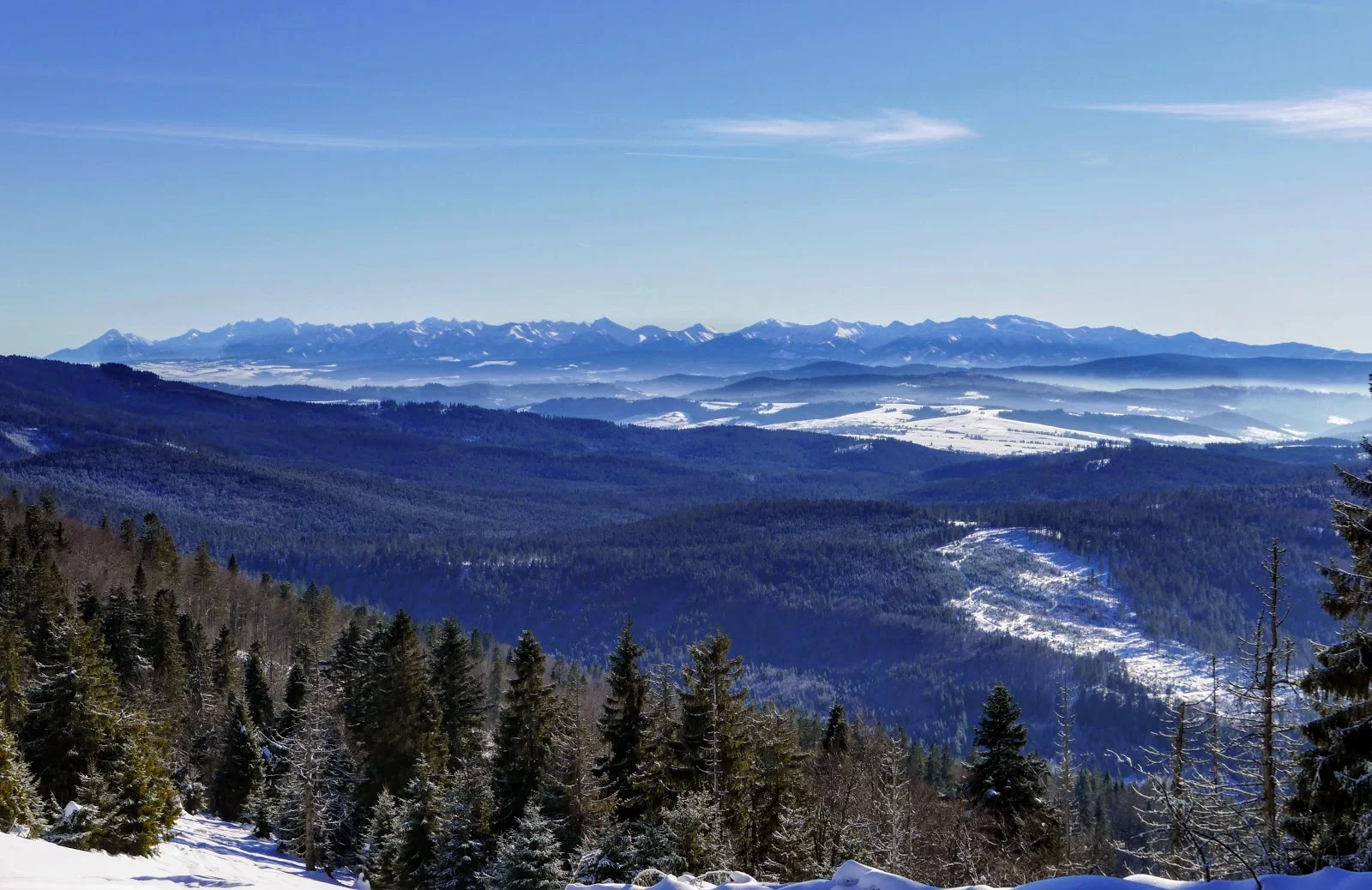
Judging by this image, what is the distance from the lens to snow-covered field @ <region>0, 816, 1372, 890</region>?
1247 centimetres

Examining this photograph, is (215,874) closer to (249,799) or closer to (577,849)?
(577,849)

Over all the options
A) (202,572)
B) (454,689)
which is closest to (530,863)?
(454,689)

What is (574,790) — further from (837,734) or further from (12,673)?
(12,673)

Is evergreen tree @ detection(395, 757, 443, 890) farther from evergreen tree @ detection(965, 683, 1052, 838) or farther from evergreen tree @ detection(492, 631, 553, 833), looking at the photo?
evergreen tree @ detection(965, 683, 1052, 838)

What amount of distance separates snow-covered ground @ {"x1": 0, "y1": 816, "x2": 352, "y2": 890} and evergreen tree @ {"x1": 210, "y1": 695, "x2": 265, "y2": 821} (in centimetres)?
405

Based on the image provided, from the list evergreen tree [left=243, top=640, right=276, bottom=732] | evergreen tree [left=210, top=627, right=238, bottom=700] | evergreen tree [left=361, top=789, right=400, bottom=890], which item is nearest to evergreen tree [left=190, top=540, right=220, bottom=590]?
evergreen tree [left=210, top=627, right=238, bottom=700]

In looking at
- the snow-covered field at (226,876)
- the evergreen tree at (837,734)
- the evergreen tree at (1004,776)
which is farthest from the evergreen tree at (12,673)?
the evergreen tree at (837,734)

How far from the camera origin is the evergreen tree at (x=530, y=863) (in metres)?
28.4

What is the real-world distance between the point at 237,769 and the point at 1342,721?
53819mm

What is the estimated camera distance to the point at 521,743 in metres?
37.0

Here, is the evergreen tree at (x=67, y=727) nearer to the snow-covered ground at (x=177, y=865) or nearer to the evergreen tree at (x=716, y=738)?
the snow-covered ground at (x=177, y=865)

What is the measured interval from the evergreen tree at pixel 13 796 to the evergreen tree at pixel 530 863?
12121 millimetres

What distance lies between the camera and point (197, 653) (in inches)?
2776

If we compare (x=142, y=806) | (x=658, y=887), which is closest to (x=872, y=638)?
(x=142, y=806)
